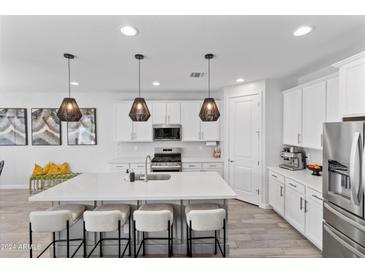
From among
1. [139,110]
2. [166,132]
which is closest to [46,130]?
[166,132]

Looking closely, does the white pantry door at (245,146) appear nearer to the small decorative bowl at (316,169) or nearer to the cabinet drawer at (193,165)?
the cabinet drawer at (193,165)

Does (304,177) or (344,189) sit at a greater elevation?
(344,189)

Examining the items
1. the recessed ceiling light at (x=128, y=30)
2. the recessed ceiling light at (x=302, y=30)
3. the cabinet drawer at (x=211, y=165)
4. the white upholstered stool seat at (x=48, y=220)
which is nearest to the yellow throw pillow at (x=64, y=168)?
the white upholstered stool seat at (x=48, y=220)

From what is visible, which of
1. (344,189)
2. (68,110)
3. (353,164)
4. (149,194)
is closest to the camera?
(353,164)

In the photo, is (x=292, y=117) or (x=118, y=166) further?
(x=118, y=166)

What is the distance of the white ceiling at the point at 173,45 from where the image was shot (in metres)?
1.73

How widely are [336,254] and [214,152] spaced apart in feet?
10.6

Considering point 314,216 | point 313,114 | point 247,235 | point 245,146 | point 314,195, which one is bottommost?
point 247,235

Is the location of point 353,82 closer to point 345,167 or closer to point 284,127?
point 345,167

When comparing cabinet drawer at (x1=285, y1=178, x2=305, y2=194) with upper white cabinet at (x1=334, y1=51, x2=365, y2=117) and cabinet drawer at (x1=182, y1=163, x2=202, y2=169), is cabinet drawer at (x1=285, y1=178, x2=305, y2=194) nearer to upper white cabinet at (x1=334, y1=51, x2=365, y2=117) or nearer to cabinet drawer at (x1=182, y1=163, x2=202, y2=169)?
upper white cabinet at (x1=334, y1=51, x2=365, y2=117)

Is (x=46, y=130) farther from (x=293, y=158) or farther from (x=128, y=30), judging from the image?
(x=293, y=158)

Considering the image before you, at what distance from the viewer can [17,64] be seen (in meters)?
2.85

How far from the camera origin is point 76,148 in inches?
200

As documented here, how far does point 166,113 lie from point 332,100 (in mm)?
3174
